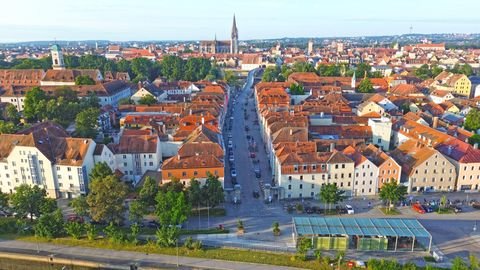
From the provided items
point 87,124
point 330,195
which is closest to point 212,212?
point 330,195

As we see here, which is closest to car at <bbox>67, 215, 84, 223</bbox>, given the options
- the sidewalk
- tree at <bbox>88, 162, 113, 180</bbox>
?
the sidewalk

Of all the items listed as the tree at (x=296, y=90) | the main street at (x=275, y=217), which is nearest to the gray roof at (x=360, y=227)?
the main street at (x=275, y=217)

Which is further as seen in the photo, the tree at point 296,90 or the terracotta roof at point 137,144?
the tree at point 296,90

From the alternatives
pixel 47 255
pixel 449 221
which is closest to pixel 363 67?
pixel 449 221

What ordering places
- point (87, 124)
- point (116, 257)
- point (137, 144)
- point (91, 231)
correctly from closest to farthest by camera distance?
point (116, 257) → point (91, 231) → point (137, 144) → point (87, 124)

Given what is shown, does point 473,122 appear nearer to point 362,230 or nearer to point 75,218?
point 362,230

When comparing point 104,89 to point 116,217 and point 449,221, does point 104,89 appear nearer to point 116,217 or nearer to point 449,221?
point 116,217

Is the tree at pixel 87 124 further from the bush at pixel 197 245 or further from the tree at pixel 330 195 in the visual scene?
the tree at pixel 330 195
